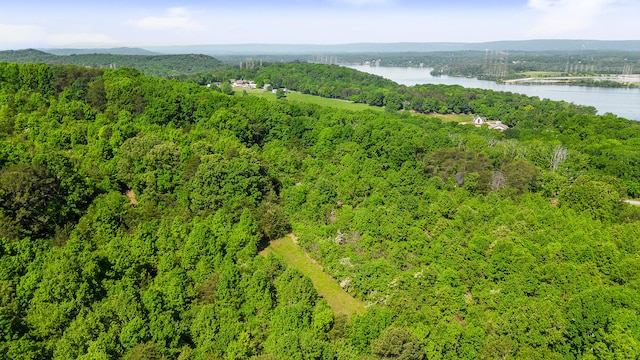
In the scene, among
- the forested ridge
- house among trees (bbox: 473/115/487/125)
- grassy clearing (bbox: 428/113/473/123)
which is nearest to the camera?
the forested ridge

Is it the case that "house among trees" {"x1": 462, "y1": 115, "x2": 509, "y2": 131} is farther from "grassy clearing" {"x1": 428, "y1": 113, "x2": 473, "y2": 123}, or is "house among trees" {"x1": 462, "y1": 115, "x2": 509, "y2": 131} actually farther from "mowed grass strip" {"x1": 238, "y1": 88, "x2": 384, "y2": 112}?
"mowed grass strip" {"x1": 238, "y1": 88, "x2": 384, "y2": 112}

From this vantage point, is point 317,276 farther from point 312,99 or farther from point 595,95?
point 595,95

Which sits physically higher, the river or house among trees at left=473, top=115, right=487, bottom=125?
the river

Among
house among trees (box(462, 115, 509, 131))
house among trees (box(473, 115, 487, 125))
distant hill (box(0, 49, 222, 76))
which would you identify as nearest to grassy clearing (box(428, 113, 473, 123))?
house among trees (box(462, 115, 509, 131))

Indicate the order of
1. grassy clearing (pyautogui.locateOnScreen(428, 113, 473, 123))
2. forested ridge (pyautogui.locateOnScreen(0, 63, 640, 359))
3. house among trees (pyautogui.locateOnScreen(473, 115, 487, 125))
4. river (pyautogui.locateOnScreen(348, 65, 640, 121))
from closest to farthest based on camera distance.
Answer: forested ridge (pyautogui.locateOnScreen(0, 63, 640, 359))
house among trees (pyautogui.locateOnScreen(473, 115, 487, 125))
grassy clearing (pyautogui.locateOnScreen(428, 113, 473, 123))
river (pyautogui.locateOnScreen(348, 65, 640, 121))

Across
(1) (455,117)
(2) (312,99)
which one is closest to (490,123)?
(1) (455,117)

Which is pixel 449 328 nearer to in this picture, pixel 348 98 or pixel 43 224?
pixel 43 224
